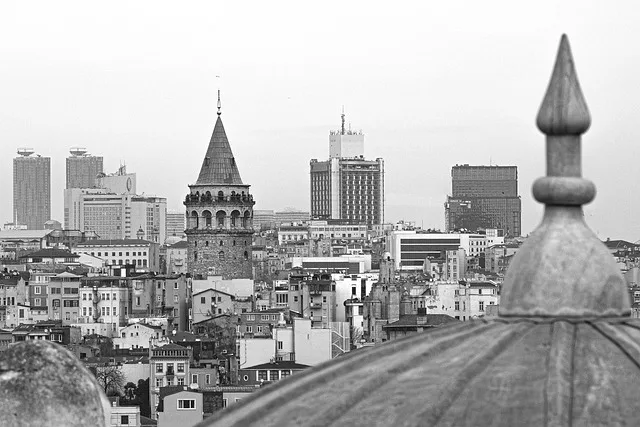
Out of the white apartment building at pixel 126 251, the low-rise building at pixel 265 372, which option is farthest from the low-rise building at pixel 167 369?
the white apartment building at pixel 126 251

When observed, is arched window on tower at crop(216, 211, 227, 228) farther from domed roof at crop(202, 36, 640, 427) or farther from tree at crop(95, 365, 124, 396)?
domed roof at crop(202, 36, 640, 427)

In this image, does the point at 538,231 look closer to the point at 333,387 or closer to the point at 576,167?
the point at 576,167

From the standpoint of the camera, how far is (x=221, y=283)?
277 feet

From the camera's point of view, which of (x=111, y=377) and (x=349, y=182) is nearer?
(x=111, y=377)

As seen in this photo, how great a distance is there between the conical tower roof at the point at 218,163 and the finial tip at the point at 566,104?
83572mm

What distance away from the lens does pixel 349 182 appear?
193 meters

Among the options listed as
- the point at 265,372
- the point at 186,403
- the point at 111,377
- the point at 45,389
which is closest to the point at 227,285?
the point at 111,377

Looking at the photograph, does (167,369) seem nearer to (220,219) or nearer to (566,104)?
(220,219)

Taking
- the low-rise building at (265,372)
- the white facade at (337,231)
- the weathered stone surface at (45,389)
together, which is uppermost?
the white facade at (337,231)

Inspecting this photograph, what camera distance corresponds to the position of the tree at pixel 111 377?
51.6m

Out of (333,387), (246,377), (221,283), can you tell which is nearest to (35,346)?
(333,387)

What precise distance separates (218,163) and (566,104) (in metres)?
84.5

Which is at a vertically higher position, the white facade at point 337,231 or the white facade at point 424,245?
the white facade at point 337,231

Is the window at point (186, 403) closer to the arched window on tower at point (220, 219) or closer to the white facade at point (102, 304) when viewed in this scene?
the white facade at point (102, 304)
